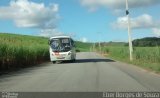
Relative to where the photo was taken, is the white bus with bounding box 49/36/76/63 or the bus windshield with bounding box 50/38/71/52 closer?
the white bus with bounding box 49/36/76/63

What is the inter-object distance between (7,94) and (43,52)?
3714cm

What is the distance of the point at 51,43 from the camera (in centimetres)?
4197

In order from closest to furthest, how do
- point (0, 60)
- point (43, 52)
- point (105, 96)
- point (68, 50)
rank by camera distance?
point (105, 96) → point (0, 60) → point (68, 50) → point (43, 52)

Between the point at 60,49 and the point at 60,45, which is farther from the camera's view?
the point at 60,45

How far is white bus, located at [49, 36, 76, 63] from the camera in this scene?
136ft

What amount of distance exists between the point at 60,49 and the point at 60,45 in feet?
1.67

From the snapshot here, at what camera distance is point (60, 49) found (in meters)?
41.5

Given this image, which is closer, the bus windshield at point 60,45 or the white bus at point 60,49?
the white bus at point 60,49

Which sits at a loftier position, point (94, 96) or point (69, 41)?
point (69, 41)

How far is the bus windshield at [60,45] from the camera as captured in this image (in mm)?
41584

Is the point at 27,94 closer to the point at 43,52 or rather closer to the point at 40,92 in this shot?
the point at 40,92

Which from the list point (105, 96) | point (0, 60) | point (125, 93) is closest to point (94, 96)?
point (105, 96)

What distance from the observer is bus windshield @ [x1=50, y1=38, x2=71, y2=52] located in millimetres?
41584

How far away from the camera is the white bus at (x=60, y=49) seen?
4148cm
